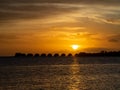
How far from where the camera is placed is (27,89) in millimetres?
54969

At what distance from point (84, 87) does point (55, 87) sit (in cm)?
458

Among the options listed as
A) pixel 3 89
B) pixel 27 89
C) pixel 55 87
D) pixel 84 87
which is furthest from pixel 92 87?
pixel 3 89

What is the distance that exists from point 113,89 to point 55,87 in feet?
31.2

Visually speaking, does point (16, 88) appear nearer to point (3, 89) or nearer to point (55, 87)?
point (3, 89)

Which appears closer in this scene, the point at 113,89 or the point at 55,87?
the point at 113,89

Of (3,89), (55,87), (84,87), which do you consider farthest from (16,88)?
(84,87)

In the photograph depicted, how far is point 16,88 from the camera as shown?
56469 millimetres

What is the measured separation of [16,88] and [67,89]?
315 inches

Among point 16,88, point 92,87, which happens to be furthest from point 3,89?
point 92,87

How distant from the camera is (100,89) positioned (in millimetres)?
54125

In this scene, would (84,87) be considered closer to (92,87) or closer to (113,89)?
(92,87)

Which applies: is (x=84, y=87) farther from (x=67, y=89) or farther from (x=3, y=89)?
(x=3, y=89)

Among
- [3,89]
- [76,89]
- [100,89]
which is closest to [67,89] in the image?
[76,89]

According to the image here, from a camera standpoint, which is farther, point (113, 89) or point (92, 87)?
point (92, 87)
